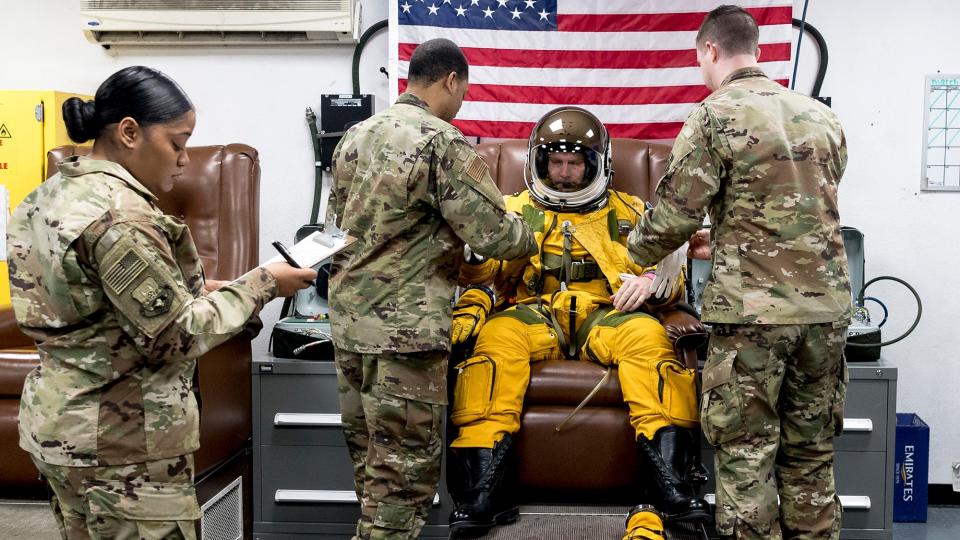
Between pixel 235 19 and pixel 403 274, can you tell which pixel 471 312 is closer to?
pixel 403 274

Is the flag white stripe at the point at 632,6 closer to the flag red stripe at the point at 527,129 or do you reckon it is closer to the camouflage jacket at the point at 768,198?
the flag red stripe at the point at 527,129

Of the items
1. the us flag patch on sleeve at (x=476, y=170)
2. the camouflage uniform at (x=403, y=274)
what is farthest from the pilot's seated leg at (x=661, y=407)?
the us flag patch on sleeve at (x=476, y=170)

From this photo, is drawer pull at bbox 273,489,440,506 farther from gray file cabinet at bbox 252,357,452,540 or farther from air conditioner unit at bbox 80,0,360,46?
air conditioner unit at bbox 80,0,360,46

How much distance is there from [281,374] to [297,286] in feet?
3.94

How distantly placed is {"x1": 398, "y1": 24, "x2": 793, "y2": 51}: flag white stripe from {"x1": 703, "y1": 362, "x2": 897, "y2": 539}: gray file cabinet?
1.47 m

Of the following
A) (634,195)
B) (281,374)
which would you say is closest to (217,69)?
(281,374)

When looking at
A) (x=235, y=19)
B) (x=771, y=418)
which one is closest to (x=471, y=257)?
(x=771, y=418)

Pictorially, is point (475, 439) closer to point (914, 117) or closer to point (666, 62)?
point (666, 62)

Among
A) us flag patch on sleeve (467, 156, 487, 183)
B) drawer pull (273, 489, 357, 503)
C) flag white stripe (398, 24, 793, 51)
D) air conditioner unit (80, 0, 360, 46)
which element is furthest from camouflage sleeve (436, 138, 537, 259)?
air conditioner unit (80, 0, 360, 46)

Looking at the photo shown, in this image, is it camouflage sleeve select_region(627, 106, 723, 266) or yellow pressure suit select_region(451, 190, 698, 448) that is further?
yellow pressure suit select_region(451, 190, 698, 448)

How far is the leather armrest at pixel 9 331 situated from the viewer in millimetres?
3092

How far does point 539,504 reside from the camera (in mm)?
2541

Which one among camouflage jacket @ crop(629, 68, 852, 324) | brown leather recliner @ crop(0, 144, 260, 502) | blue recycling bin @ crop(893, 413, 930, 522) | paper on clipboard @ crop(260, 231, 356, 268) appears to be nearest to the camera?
paper on clipboard @ crop(260, 231, 356, 268)

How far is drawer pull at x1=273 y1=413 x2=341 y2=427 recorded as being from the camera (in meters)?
2.73
